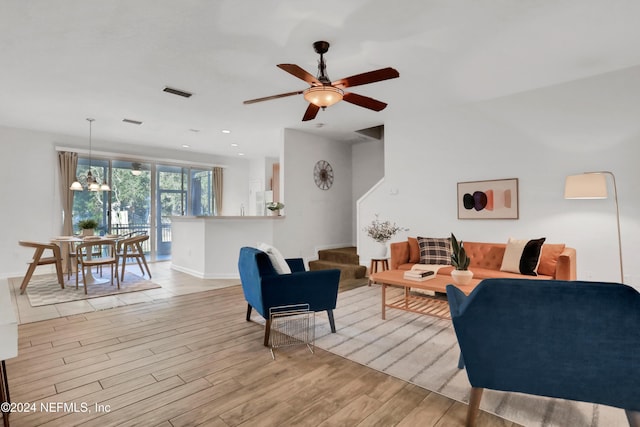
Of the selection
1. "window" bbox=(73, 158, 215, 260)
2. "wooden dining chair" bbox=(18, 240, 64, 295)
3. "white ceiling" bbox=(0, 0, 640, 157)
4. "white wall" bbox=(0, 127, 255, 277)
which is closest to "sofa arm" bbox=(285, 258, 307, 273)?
"white ceiling" bbox=(0, 0, 640, 157)

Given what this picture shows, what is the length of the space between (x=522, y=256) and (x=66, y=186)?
797 centimetres

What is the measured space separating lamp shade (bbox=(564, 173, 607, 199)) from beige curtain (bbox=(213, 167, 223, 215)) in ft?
25.2

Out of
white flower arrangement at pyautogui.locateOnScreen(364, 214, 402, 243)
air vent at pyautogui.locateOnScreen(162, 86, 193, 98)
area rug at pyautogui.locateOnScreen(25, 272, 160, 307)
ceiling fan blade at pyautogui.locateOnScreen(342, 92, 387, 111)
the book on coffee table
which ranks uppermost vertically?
air vent at pyautogui.locateOnScreen(162, 86, 193, 98)

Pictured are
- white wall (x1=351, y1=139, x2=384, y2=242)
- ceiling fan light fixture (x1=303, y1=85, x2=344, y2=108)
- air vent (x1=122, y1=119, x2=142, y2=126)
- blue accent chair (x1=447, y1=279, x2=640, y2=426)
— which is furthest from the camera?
white wall (x1=351, y1=139, x2=384, y2=242)

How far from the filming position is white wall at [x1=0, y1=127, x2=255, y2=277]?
591cm

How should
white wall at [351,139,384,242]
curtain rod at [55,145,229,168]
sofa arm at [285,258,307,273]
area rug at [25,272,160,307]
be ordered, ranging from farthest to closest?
white wall at [351,139,384,242]
curtain rod at [55,145,229,168]
area rug at [25,272,160,307]
sofa arm at [285,258,307,273]

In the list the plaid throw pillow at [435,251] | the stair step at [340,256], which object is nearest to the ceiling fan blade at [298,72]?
the plaid throw pillow at [435,251]

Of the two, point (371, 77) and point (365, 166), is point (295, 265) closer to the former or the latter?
point (371, 77)

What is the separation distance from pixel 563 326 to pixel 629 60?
12.3 ft

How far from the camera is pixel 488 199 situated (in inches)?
188

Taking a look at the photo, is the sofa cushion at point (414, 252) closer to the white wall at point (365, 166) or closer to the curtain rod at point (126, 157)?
the white wall at point (365, 166)

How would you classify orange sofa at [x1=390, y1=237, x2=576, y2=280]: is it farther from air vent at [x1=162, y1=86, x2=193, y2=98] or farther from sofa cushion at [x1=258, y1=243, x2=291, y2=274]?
air vent at [x1=162, y1=86, x2=193, y2=98]

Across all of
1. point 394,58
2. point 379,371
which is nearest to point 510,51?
point 394,58

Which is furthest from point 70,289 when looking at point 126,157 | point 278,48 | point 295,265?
point 278,48
